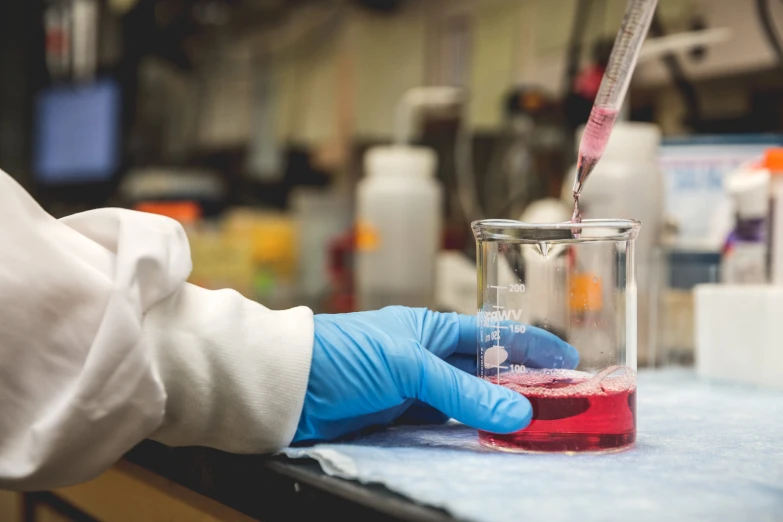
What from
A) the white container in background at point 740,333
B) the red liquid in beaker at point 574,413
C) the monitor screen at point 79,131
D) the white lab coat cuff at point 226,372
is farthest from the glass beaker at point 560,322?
the monitor screen at point 79,131

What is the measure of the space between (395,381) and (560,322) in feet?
0.55

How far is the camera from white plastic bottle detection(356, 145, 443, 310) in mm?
2225

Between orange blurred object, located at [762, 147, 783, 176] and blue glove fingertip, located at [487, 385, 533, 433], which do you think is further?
orange blurred object, located at [762, 147, 783, 176]

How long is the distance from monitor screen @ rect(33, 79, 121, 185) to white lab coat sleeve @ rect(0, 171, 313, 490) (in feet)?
9.50

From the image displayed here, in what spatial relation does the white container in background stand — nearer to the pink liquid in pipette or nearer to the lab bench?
the pink liquid in pipette

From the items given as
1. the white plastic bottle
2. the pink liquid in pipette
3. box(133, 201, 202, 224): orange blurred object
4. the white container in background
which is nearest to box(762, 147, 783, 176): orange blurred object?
the white container in background

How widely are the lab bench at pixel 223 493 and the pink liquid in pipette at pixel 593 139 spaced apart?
0.36 meters

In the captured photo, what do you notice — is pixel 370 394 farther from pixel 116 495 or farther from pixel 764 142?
pixel 764 142

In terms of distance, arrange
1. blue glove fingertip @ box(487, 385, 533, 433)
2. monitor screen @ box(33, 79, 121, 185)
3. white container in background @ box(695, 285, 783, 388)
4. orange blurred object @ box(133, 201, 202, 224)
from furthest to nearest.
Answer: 1. monitor screen @ box(33, 79, 121, 185)
2. orange blurred object @ box(133, 201, 202, 224)
3. white container in background @ box(695, 285, 783, 388)
4. blue glove fingertip @ box(487, 385, 533, 433)

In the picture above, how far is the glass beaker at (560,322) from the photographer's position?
0.77 meters

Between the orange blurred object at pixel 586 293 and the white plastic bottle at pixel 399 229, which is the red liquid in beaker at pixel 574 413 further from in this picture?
the white plastic bottle at pixel 399 229

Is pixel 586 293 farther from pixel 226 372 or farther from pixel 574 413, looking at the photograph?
pixel 226 372

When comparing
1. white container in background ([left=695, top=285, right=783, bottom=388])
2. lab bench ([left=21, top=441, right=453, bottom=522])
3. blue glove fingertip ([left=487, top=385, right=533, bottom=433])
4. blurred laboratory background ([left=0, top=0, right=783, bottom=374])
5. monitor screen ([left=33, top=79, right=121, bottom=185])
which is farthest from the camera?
monitor screen ([left=33, top=79, right=121, bottom=185])

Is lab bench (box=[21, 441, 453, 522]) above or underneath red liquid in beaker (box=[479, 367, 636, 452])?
underneath
